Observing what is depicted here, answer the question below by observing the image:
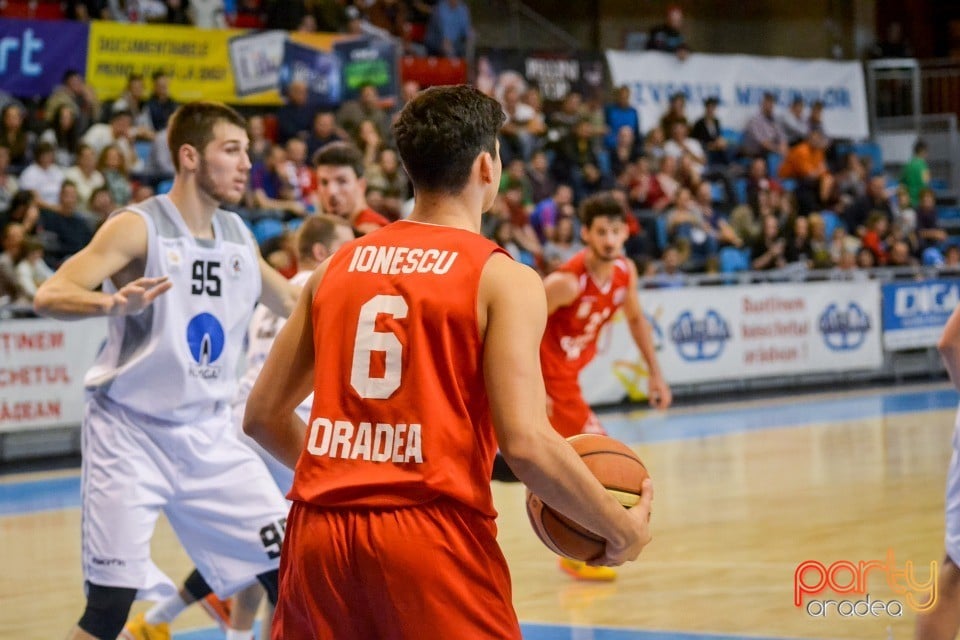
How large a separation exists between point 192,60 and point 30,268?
4.23 m

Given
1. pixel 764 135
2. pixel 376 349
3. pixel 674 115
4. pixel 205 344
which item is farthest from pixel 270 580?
pixel 764 135

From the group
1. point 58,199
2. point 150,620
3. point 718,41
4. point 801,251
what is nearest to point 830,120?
point 718,41

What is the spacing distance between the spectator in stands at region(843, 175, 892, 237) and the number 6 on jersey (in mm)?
18868

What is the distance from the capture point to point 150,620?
6.03 metres

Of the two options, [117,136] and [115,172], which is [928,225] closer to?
[117,136]

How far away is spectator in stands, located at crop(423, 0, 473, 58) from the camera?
19406 mm

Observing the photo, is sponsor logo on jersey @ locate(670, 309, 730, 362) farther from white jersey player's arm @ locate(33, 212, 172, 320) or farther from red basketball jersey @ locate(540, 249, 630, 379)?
white jersey player's arm @ locate(33, 212, 172, 320)

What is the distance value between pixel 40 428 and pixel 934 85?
64.5ft

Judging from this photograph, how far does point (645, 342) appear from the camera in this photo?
28.2 feet

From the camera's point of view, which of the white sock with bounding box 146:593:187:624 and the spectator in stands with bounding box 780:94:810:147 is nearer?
the white sock with bounding box 146:593:187:624

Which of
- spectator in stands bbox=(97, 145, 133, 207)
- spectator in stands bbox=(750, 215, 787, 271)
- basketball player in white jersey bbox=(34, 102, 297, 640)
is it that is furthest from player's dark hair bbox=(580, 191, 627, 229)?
→ spectator in stands bbox=(750, 215, 787, 271)

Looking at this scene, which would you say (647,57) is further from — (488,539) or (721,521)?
(488,539)

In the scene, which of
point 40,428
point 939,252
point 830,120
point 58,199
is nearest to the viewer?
point 40,428

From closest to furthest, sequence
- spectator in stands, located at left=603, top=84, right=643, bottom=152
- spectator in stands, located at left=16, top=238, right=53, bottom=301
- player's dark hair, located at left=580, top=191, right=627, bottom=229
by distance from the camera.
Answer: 1. player's dark hair, located at left=580, top=191, right=627, bottom=229
2. spectator in stands, located at left=16, top=238, right=53, bottom=301
3. spectator in stands, located at left=603, top=84, right=643, bottom=152
